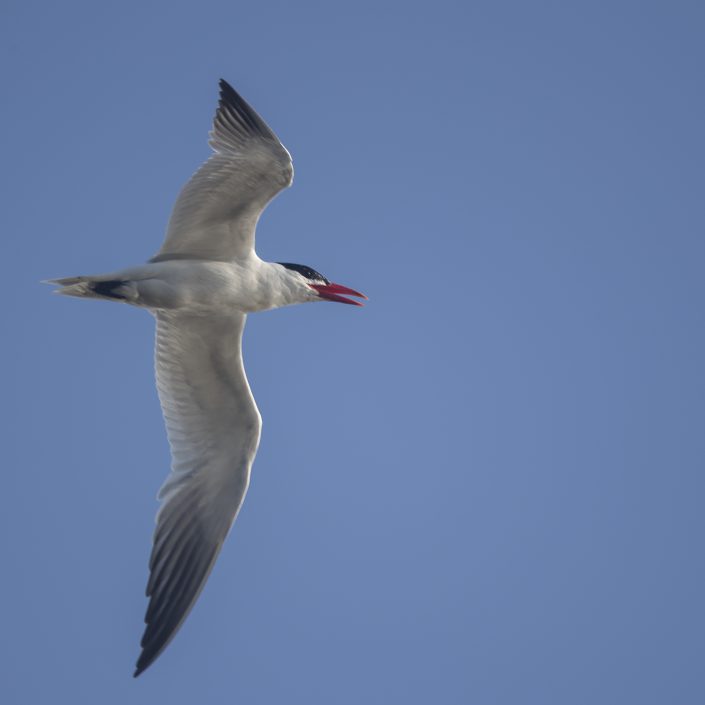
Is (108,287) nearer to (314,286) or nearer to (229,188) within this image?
(229,188)

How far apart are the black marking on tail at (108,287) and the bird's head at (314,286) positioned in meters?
1.37

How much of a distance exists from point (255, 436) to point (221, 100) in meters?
2.71

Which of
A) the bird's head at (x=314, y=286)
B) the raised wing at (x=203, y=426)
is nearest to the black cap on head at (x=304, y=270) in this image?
the bird's head at (x=314, y=286)

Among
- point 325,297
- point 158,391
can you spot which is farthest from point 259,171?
point 158,391

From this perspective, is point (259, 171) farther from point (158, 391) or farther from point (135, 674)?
point (135, 674)

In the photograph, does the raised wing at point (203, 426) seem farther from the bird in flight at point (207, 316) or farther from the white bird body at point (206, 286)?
the white bird body at point (206, 286)

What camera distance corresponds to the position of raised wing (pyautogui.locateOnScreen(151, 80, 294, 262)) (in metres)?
8.33

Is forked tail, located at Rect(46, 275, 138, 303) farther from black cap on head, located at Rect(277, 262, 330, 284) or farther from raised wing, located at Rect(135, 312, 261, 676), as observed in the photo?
black cap on head, located at Rect(277, 262, 330, 284)

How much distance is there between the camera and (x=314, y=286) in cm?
900

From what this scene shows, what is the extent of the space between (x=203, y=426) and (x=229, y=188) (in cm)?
196

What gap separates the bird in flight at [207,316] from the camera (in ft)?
27.2

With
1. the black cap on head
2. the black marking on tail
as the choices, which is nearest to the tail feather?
the black marking on tail

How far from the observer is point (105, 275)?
8234 millimetres

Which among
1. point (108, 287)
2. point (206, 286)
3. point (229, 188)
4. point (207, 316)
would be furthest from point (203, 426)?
point (229, 188)
